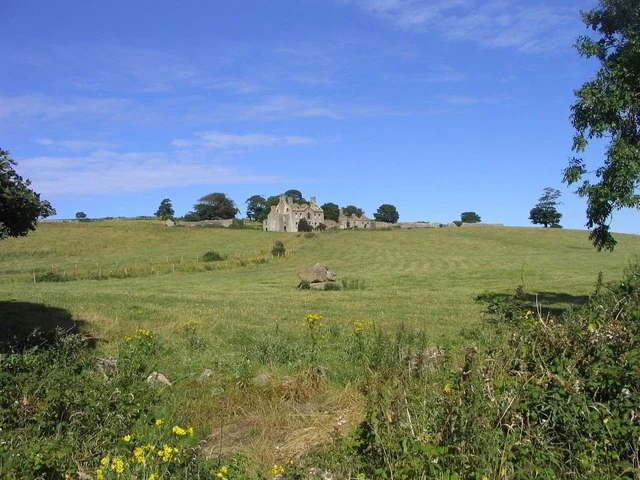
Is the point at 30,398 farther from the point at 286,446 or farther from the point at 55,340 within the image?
the point at 55,340

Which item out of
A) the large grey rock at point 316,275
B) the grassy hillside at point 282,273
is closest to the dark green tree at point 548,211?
the grassy hillside at point 282,273

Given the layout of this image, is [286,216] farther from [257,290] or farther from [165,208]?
[257,290]

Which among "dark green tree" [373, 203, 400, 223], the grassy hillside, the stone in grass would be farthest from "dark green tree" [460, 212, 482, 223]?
the stone in grass

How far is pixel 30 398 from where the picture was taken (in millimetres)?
5965

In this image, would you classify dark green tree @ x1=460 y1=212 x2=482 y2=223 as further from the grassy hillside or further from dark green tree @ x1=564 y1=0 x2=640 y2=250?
dark green tree @ x1=564 y1=0 x2=640 y2=250

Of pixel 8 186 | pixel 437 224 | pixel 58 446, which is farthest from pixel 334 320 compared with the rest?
pixel 437 224

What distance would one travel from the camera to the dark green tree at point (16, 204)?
31.6 ft

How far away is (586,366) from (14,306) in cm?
1717

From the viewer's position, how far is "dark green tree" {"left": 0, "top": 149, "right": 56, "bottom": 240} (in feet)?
31.6

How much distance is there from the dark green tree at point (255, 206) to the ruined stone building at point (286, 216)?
24508 millimetres

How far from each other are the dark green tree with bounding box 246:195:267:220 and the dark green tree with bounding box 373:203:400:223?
35.2m

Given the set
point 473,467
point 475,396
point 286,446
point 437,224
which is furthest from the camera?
point 437,224

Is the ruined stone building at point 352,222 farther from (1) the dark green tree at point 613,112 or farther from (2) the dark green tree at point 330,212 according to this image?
(1) the dark green tree at point 613,112

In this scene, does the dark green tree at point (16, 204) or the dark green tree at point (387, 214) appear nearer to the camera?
the dark green tree at point (16, 204)
